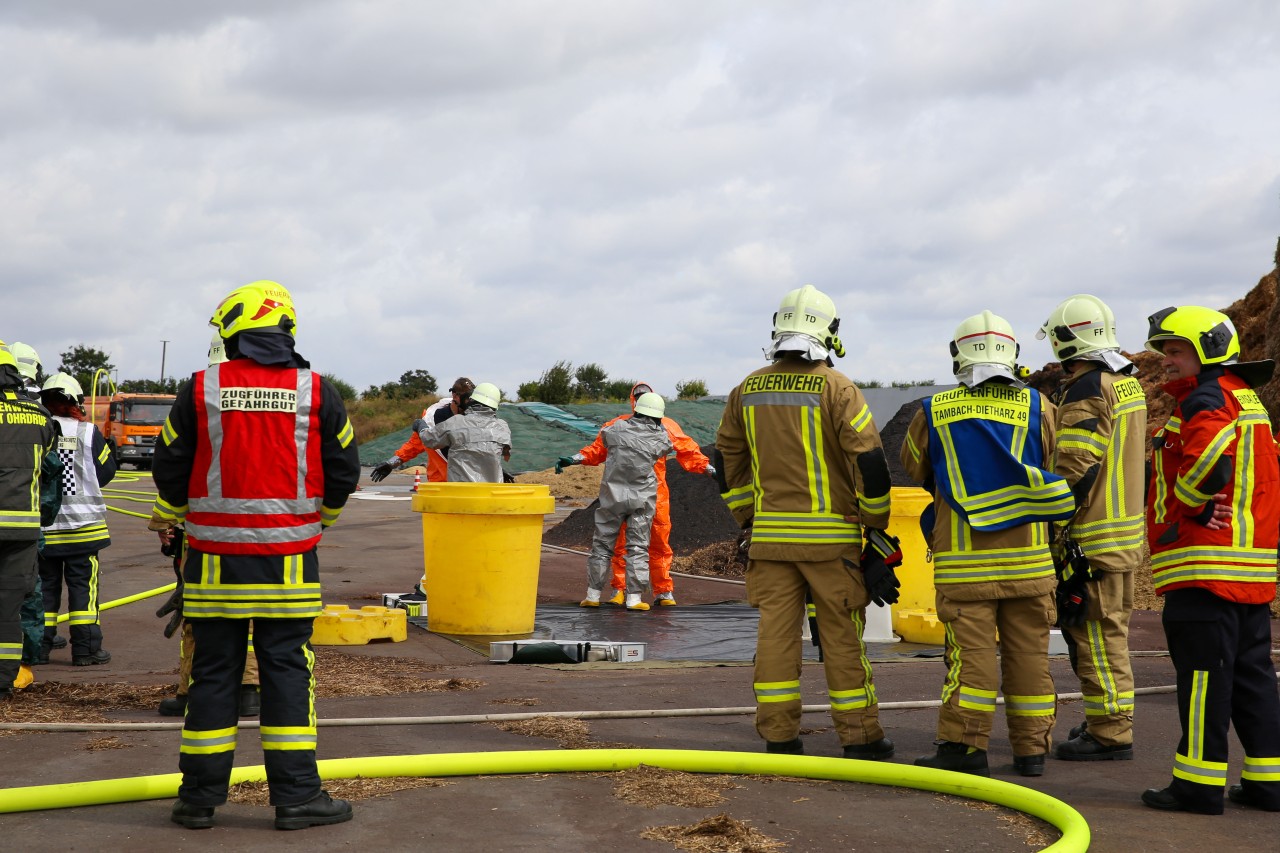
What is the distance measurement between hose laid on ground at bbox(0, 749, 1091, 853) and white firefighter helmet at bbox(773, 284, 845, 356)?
1874 mm

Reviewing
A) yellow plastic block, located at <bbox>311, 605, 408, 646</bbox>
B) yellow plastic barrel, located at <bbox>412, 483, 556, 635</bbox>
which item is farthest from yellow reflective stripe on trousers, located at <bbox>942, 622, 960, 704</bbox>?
yellow plastic block, located at <bbox>311, 605, 408, 646</bbox>

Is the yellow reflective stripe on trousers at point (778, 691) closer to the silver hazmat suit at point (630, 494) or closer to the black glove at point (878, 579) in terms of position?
the black glove at point (878, 579)

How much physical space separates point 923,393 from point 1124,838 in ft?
89.7

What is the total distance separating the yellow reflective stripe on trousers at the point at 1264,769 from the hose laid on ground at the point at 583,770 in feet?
2.67

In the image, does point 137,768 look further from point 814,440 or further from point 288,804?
point 814,440

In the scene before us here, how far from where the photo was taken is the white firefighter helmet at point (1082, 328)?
5.79m

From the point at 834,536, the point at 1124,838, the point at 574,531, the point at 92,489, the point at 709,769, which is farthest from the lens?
the point at 574,531

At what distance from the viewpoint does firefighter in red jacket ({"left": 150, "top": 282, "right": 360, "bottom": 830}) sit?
4484mm

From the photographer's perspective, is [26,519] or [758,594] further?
[26,519]

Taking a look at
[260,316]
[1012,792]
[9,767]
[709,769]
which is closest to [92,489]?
[9,767]

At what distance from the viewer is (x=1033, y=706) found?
5312mm

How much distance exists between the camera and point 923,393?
31.1 m

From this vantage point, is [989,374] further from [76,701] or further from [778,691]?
[76,701]

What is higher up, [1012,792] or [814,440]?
[814,440]
